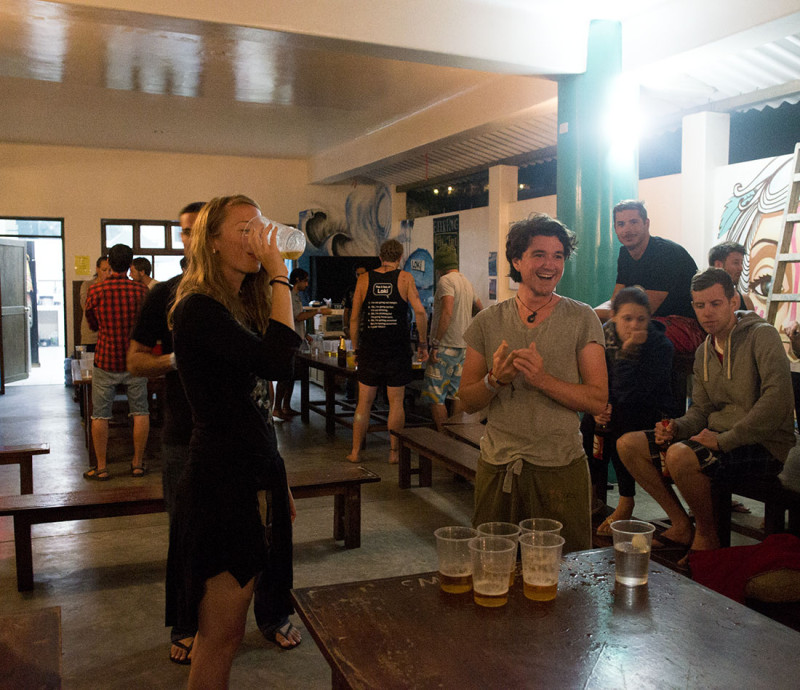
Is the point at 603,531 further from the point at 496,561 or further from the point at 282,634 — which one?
the point at 496,561

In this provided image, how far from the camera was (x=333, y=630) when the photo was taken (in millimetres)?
1468

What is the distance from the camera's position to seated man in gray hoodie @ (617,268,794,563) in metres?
3.07

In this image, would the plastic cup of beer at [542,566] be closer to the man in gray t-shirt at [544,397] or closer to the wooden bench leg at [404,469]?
the man in gray t-shirt at [544,397]

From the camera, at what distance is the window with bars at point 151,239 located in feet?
36.2

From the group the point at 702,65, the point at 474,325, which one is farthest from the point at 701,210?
the point at 474,325

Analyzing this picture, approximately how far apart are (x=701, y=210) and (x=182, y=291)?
18.0ft

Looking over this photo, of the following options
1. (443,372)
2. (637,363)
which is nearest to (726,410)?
(637,363)

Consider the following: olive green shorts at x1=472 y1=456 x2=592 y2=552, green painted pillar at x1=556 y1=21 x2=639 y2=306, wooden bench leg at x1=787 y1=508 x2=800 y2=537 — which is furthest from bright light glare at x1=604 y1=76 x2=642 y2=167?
olive green shorts at x1=472 y1=456 x2=592 y2=552

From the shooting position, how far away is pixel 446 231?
10086mm

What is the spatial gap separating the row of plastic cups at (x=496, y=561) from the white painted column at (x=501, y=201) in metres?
7.21

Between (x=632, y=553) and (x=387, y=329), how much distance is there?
3783 millimetres

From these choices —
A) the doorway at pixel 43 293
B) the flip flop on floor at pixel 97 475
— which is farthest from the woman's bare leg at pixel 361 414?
the doorway at pixel 43 293

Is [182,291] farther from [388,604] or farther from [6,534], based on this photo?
[6,534]

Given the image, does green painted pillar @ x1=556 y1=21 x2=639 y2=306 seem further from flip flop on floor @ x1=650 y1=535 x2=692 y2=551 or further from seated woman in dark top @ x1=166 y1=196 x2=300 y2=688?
seated woman in dark top @ x1=166 y1=196 x2=300 y2=688
